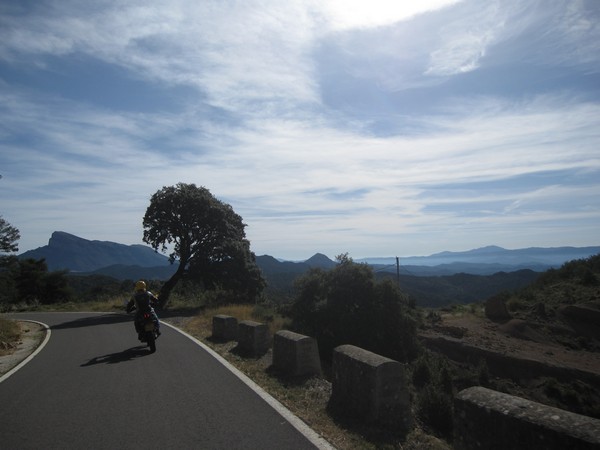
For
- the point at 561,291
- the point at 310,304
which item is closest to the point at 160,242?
the point at 310,304

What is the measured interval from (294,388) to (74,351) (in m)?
7.51

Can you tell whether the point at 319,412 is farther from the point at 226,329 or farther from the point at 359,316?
the point at 359,316

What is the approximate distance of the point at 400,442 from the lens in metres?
5.29

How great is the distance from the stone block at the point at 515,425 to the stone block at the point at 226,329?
964 centimetres

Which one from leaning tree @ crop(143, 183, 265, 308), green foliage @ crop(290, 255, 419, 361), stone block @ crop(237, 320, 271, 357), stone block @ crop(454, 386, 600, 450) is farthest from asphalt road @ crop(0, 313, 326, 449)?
leaning tree @ crop(143, 183, 265, 308)

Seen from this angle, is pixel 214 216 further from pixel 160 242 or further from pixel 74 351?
pixel 74 351

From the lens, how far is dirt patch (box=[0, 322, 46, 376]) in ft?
32.7

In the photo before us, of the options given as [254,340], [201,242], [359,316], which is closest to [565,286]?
[359,316]

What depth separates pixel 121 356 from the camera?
10398 mm

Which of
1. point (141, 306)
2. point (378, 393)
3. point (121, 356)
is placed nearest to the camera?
point (378, 393)

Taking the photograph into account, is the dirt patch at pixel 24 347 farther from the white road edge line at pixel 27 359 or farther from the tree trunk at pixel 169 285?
the tree trunk at pixel 169 285

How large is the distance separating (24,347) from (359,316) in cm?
1234

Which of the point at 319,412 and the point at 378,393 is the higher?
the point at 378,393

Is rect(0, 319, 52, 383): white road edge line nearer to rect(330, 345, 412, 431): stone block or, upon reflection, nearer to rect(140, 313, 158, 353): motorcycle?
rect(140, 313, 158, 353): motorcycle
